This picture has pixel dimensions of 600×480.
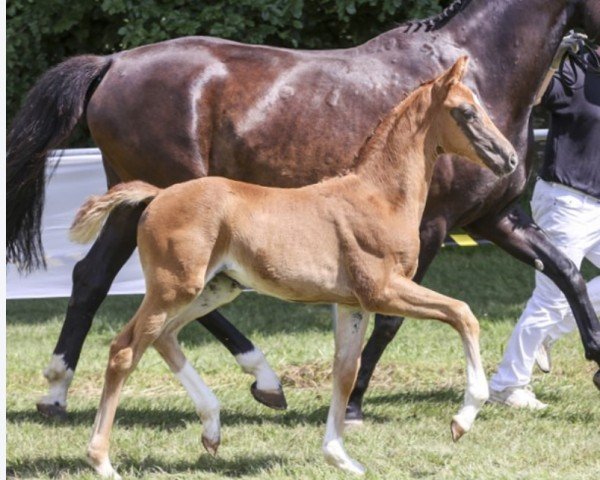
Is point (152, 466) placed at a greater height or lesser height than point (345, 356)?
lesser

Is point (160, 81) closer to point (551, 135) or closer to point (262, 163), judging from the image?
point (262, 163)

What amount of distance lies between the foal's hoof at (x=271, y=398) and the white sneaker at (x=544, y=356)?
4.83 ft

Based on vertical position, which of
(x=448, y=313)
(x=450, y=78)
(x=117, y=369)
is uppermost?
(x=450, y=78)

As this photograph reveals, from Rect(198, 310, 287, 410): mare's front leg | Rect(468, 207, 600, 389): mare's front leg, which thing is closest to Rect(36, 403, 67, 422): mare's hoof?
Rect(198, 310, 287, 410): mare's front leg

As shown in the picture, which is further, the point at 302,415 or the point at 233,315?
the point at 233,315

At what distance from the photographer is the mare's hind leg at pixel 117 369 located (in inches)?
187

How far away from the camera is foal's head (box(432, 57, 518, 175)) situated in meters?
4.79

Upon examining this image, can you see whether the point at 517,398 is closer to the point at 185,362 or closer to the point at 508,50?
the point at 508,50

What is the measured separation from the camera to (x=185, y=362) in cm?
505

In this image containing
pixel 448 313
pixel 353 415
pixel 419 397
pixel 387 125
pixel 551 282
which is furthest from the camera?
pixel 419 397

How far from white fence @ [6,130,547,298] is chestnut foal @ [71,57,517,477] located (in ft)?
13.0

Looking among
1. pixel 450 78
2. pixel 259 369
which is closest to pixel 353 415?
pixel 259 369

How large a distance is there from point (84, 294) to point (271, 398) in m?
1.11

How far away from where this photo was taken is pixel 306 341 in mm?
8234
